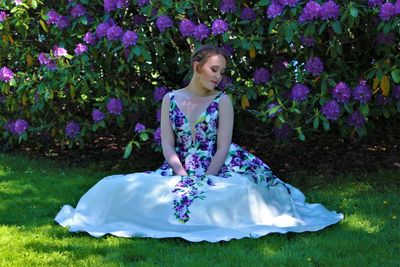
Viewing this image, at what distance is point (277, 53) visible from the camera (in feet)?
15.8

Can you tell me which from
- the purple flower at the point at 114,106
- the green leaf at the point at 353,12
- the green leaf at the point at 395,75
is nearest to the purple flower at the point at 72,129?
the purple flower at the point at 114,106

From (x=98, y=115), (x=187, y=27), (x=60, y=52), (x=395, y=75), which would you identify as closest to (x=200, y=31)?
(x=187, y=27)

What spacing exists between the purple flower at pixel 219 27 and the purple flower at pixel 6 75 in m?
2.00

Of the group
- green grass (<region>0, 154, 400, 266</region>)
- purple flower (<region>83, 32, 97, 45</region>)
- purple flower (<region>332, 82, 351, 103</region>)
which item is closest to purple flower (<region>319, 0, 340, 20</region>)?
purple flower (<region>332, 82, 351, 103</region>)

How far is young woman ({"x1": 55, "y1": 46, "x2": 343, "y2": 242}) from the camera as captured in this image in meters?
3.70

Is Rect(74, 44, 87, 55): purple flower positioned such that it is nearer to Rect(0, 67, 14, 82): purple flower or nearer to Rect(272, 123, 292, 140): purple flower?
Rect(0, 67, 14, 82): purple flower

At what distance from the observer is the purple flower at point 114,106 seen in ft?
16.2

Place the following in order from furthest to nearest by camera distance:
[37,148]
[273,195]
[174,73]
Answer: [37,148]
[174,73]
[273,195]

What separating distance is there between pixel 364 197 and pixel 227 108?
1201mm

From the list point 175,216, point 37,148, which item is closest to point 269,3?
point 175,216

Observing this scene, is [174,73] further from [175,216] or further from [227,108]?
[175,216]

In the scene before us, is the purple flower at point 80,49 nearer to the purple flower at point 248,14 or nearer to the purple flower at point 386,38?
the purple flower at point 248,14

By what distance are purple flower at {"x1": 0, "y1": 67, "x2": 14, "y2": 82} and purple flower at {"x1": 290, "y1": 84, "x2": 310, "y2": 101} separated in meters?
2.51

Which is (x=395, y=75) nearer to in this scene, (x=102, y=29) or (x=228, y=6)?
(x=228, y=6)
